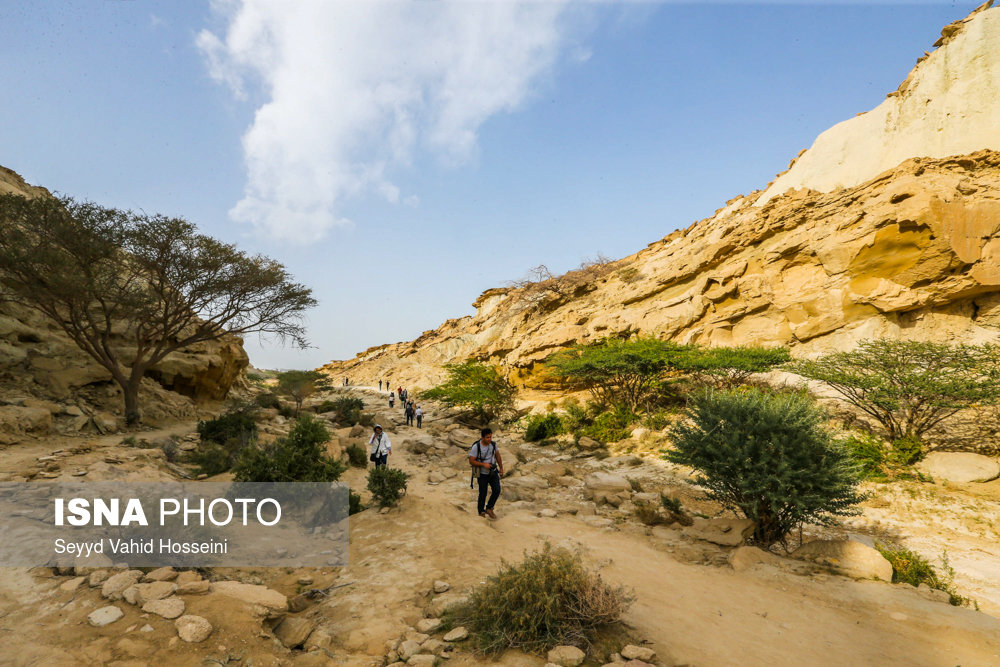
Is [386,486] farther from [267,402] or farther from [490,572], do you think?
[267,402]

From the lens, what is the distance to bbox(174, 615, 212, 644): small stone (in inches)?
127

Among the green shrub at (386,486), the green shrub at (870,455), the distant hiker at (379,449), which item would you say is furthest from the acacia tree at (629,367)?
the green shrub at (386,486)

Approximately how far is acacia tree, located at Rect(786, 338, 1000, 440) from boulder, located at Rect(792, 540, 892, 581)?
6.68 m

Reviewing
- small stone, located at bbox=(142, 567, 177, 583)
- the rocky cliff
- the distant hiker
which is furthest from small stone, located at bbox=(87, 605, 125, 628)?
the rocky cliff

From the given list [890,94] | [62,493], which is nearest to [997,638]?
[62,493]

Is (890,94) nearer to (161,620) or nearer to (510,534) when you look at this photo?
(510,534)

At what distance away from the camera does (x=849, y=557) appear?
5.45 meters

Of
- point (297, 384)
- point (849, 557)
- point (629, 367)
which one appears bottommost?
point (849, 557)

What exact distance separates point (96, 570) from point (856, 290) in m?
23.9

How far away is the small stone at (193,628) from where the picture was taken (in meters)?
3.22

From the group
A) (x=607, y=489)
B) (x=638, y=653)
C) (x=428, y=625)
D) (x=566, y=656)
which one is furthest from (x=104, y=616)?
(x=607, y=489)

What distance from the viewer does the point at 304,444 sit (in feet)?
27.7

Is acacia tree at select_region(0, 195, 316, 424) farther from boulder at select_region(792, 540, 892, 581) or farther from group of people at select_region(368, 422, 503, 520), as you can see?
boulder at select_region(792, 540, 892, 581)

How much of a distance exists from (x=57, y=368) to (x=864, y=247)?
32.1 meters
